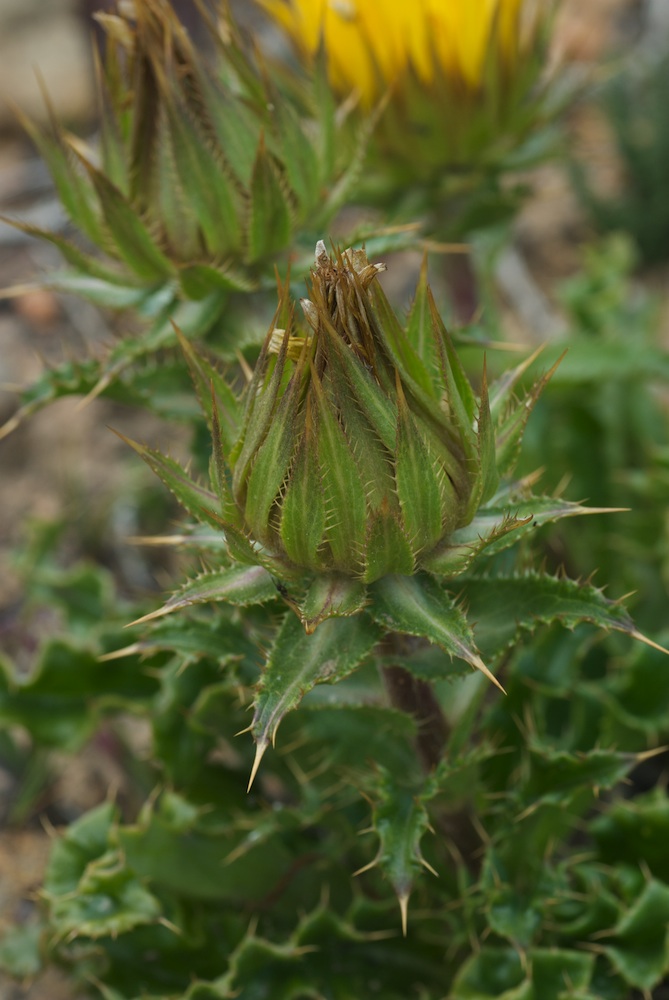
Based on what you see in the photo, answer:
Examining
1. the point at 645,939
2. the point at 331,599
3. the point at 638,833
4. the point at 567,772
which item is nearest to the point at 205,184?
the point at 331,599

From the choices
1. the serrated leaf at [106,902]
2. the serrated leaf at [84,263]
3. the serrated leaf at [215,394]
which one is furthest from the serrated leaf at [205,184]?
the serrated leaf at [106,902]

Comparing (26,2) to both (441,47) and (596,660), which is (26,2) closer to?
(441,47)

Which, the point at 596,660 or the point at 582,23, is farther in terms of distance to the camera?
the point at 582,23

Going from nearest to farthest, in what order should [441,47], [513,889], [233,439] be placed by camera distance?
[233,439] < [513,889] < [441,47]

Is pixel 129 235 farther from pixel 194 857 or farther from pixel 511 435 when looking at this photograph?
pixel 194 857

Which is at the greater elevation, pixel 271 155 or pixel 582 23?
pixel 271 155

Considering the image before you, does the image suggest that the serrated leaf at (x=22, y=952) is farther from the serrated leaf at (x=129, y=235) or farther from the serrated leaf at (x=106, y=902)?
the serrated leaf at (x=129, y=235)

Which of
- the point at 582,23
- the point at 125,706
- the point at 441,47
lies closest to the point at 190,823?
the point at 125,706
